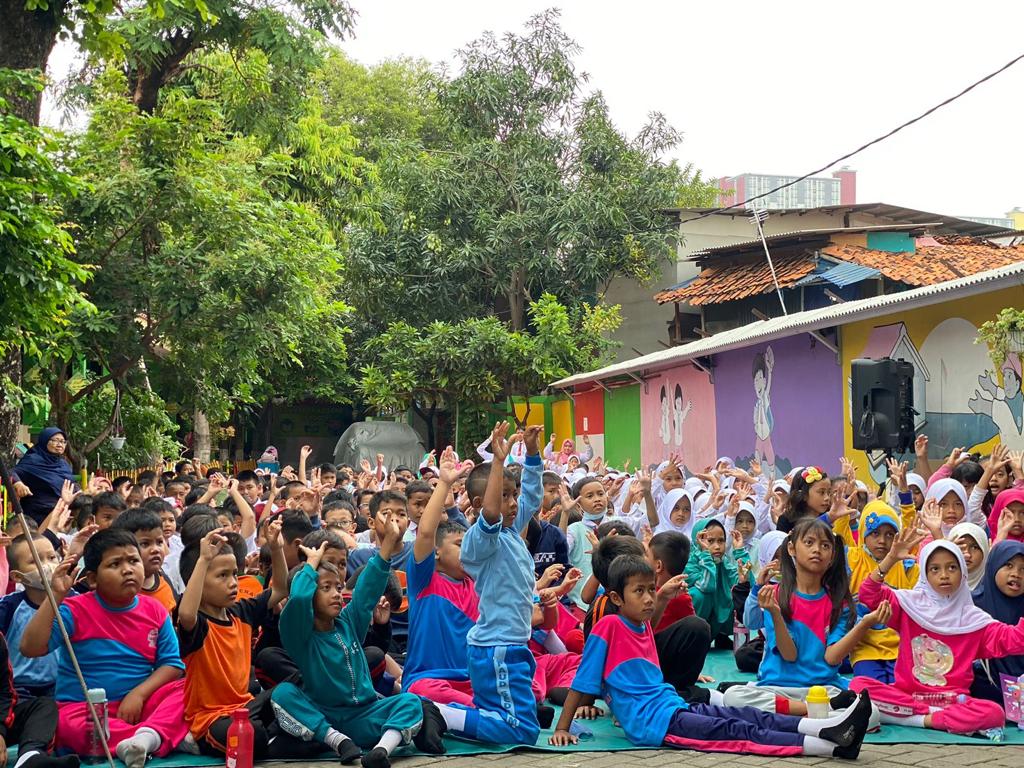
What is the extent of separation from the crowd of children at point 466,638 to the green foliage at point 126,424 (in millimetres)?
9943

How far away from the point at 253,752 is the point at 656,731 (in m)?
1.88

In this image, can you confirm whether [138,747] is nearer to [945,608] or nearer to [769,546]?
[945,608]

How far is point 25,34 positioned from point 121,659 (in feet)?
23.0

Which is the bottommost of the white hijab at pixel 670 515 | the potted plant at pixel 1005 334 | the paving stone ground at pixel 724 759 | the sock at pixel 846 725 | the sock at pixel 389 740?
the paving stone ground at pixel 724 759

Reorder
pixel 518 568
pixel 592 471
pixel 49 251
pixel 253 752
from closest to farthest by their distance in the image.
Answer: pixel 253 752, pixel 518 568, pixel 49 251, pixel 592 471

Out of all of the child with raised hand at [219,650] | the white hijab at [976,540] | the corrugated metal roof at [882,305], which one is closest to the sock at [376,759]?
the child with raised hand at [219,650]

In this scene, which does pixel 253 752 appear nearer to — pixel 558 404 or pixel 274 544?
pixel 274 544

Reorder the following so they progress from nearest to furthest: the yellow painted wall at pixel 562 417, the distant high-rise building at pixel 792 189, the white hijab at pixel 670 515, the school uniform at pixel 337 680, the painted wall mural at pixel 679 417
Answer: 1. the school uniform at pixel 337 680
2. the white hijab at pixel 670 515
3. the painted wall mural at pixel 679 417
4. the yellow painted wall at pixel 562 417
5. the distant high-rise building at pixel 792 189

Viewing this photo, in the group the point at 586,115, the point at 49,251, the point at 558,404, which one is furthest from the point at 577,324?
the point at 49,251

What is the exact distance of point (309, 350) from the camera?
26.7 meters

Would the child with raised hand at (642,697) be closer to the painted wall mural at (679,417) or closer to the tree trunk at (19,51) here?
the tree trunk at (19,51)

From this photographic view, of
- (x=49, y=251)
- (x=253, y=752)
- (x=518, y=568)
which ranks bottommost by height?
(x=253, y=752)

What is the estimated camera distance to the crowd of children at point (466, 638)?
5.37 metres

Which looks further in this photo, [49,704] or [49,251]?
[49,251]
